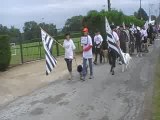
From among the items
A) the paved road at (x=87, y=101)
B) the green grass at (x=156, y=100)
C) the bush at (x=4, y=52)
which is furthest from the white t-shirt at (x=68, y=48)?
the bush at (x=4, y=52)

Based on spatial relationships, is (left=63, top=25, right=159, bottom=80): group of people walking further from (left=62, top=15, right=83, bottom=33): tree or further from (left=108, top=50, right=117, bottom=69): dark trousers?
(left=62, top=15, right=83, bottom=33): tree

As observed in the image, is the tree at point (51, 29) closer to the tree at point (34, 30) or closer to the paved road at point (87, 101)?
the tree at point (34, 30)

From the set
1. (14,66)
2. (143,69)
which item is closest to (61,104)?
(143,69)

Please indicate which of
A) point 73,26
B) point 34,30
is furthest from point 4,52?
point 73,26

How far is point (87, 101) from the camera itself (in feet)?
42.5

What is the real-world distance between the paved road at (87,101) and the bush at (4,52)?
13.8 ft

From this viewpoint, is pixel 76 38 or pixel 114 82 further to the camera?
pixel 76 38

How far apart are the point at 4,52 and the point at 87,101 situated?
8.99 metres

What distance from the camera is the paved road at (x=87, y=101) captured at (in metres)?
11.2

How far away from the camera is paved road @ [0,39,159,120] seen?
11180 mm

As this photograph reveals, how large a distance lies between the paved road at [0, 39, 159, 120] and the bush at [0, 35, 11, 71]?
419cm

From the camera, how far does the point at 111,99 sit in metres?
13.3

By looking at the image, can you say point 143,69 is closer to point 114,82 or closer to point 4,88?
point 114,82

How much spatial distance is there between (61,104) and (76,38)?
79.2ft
